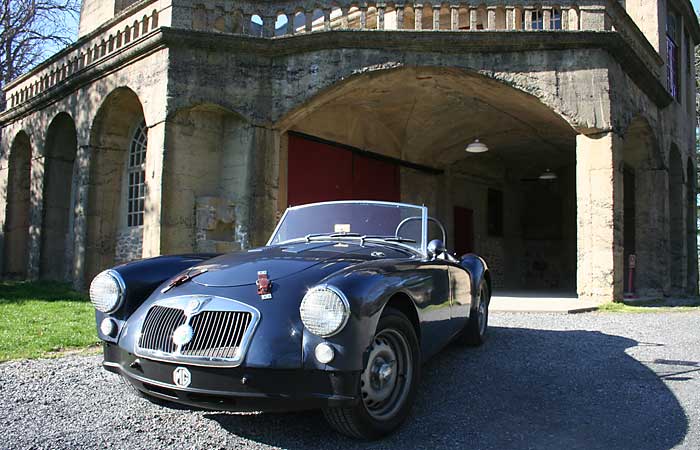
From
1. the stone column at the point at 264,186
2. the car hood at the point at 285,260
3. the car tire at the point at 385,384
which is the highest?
the stone column at the point at 264,186

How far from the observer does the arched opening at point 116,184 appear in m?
11.7

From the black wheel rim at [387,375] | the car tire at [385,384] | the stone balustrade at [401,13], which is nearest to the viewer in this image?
the car tire at [385,384]

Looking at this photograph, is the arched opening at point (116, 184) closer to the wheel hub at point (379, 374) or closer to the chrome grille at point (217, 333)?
the chrome grille at point (217, 333)

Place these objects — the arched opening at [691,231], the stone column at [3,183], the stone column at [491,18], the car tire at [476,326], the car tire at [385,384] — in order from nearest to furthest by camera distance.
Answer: the car tire at [385,384]
the car tire at [476,326]
the stone column at [491,18]
the arched opening at [691,231]
the stone column at [3,183]

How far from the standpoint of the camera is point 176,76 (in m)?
9.91

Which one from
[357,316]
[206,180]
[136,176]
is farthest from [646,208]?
[357,316]

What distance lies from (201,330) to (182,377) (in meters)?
0.24

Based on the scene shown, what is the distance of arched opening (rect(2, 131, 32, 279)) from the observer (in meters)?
15.5

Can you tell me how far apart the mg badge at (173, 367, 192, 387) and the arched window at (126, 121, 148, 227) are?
10.0m

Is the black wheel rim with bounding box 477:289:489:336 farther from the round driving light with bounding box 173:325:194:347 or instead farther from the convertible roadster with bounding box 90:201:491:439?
the round driving light with bounding box 173:325:194:347

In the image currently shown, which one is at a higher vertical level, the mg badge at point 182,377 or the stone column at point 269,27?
the stone column at point 269,27

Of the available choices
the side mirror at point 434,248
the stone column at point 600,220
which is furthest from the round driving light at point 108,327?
the stone column at point 600,220

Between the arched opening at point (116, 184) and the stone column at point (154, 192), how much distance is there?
1.89 metres

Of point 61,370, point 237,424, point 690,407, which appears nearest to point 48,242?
point 61,370
